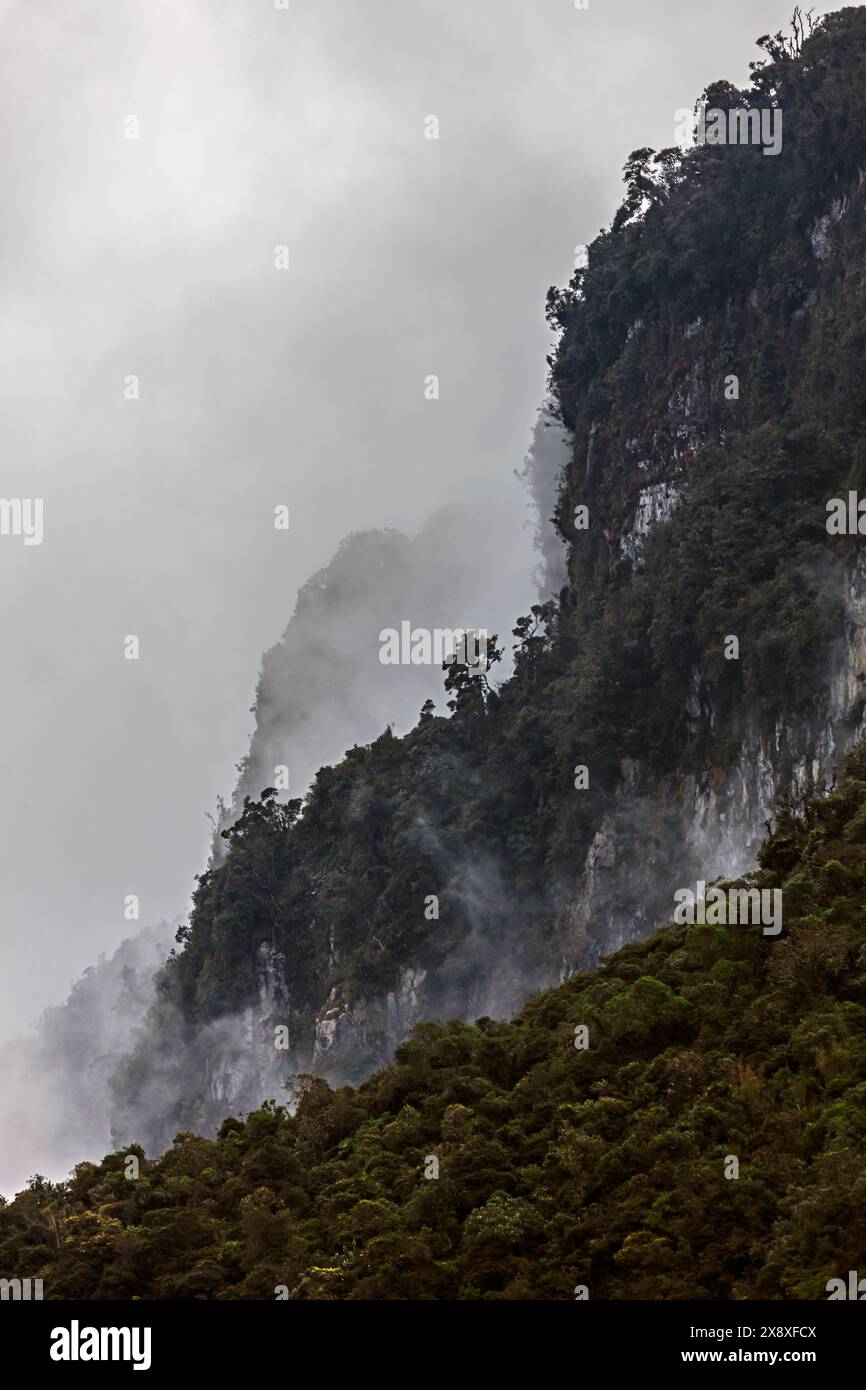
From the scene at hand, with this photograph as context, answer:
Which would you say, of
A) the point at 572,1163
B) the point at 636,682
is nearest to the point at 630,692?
the point at 636,682

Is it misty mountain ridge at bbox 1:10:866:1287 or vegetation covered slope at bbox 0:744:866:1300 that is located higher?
misty mountain ridge at bbox 1:10:866:1287

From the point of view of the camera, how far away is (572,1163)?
22.4 meters

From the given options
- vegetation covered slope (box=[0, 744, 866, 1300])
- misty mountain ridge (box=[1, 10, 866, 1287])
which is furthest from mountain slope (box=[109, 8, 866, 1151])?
vegetation covered slope (box=[0, 744, 866, 1300])

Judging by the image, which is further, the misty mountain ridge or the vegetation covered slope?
the misty mountain ridge

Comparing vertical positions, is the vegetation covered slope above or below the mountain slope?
below

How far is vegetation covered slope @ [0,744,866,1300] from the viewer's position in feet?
65.8

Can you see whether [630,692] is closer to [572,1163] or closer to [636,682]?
[636,682]

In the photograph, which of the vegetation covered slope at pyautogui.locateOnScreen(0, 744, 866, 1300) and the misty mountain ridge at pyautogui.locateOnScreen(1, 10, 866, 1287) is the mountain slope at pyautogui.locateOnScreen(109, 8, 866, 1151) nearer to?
the misty mountain ridge at pyautogui.locateOnScreen(1, 10, 866, 1287)

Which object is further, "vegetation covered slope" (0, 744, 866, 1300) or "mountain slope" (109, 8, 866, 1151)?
"mountain slope" (109, 8, 866, 1151)

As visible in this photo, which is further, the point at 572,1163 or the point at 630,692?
the point at 630,692

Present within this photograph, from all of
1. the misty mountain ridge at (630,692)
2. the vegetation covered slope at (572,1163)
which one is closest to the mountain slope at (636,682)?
the misty mountain ridge at (630,692)

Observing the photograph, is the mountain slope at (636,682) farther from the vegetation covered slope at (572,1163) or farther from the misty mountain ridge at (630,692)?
the vegetation covered slope at (572,1163)

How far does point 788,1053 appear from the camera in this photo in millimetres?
23688
